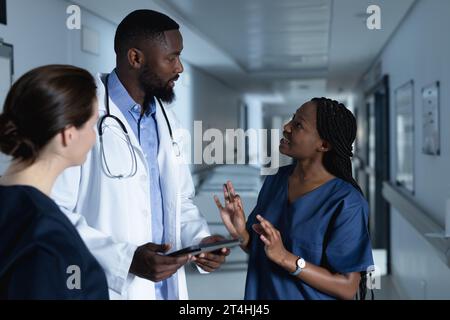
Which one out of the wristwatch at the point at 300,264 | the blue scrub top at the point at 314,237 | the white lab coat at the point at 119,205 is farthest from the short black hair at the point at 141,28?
the wristwatch at the point at 300,264

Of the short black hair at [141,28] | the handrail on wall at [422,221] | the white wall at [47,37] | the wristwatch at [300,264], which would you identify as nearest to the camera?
the wristwatch at [300,264]

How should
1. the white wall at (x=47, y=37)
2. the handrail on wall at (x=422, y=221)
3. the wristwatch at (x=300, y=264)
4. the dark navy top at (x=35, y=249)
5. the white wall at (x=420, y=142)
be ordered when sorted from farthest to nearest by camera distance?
1. the white wall at (x=420, y=142)
2. the handrail on wall at (x=422, y=221)
3. the white wall at (x=47, y=37)
4. the wristwatch at (x=300, y=264)
5. the dark navy top at (x=35, y=249)

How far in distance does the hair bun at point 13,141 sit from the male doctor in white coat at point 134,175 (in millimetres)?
232

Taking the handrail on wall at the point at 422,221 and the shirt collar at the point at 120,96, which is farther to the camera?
the handrail on wall at the point at 422,221

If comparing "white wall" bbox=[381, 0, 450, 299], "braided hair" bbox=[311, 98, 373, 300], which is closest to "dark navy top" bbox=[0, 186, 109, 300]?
"braided hair" bbox=[311, 98, 373, 300]

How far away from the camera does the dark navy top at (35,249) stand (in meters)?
0.67

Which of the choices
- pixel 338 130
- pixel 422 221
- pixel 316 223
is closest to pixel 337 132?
pixel 338 130

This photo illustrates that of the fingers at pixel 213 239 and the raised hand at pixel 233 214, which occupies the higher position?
the raised hand at pixel 233 214

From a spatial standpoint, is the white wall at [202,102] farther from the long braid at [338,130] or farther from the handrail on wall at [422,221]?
the handrail on wall at [422,221]

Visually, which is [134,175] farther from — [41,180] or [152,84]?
[41,180]

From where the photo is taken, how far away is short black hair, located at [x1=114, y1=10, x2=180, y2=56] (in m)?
0.97

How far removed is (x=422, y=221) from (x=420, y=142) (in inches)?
15.1

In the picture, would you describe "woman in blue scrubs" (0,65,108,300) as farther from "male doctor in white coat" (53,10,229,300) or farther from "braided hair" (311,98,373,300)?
"braided hair" (311,98,373,300)

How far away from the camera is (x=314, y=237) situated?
889 millimetres
